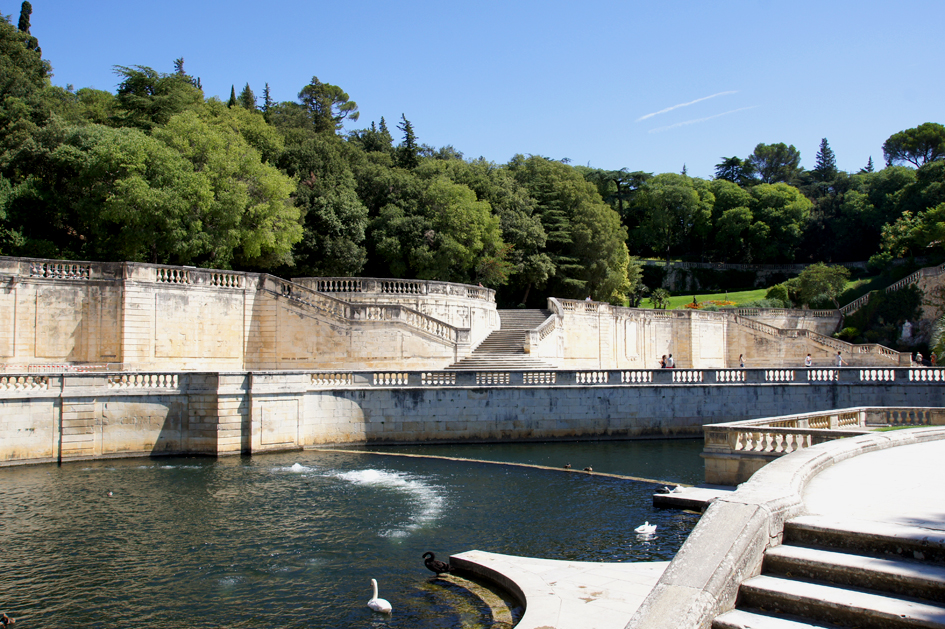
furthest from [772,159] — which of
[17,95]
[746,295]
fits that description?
[17,95]

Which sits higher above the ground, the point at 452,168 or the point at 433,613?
the point at 452,168

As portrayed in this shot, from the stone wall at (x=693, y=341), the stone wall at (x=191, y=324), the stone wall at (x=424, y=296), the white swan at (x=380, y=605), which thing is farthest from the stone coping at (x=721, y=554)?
the stone wall at (x=693, y=341)

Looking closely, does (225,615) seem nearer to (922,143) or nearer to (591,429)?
(591,429)

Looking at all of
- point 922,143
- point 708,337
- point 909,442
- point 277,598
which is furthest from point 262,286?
point 922,143

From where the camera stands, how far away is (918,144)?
282 ft

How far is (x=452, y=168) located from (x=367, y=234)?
10348 mm

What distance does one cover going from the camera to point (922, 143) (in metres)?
85.9

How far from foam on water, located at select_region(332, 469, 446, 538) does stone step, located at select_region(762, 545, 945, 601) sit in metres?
8.66

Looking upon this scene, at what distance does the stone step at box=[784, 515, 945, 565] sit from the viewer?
613 centimetres

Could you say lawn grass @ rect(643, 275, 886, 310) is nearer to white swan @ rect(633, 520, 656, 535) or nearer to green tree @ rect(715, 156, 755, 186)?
green tree @ rect(715, 156, 755, 186)

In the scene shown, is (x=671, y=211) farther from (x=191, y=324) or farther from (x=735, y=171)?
(x=191, y=324)

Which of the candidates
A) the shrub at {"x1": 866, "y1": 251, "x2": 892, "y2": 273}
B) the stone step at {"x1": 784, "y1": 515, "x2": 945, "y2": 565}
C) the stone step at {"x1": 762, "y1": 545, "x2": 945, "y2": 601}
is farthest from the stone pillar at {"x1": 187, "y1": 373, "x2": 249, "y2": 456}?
the shrub at {"x1": 866, "y1": 251, "x2": 892, "y2": 273}

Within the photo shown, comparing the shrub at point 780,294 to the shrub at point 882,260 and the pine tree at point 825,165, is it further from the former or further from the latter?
the pine tree at point 825,165

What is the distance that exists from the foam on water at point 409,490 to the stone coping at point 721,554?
7.96 meters
